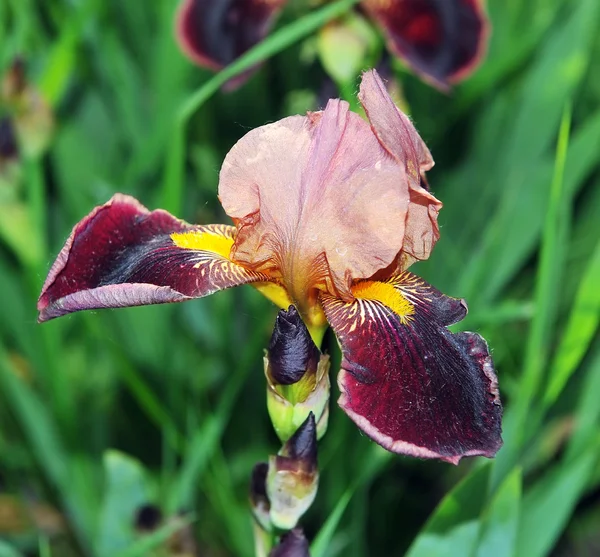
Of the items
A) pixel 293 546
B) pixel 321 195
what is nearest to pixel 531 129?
pixel 321 195

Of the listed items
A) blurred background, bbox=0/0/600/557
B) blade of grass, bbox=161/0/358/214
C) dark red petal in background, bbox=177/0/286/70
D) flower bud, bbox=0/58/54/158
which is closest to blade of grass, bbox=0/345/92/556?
blurred background, bbox=0/0/600/557

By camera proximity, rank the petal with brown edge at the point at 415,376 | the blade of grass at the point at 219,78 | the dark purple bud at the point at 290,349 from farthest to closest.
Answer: the blade of grass at the point at 219,78 < the dark purple bud at the point at 290,349 < the petal with brown edge at the point at 415,376

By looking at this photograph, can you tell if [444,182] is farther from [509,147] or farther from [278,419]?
[278,419]

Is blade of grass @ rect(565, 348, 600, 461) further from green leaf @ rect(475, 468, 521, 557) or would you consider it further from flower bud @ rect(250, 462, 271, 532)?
flower bud @ rect(250, 462, 271, 532)

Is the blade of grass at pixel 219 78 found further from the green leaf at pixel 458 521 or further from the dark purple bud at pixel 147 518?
the green leaf at pixel 458 521

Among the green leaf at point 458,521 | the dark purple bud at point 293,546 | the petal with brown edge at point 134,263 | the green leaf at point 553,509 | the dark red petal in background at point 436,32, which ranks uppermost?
the dark red petal in background at point 436,32

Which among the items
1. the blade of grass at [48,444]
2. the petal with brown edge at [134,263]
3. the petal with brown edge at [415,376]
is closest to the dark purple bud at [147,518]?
the blade of grass at [48,444]

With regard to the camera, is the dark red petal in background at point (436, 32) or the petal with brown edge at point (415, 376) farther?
the dark red petal in background at point (436, 32)
